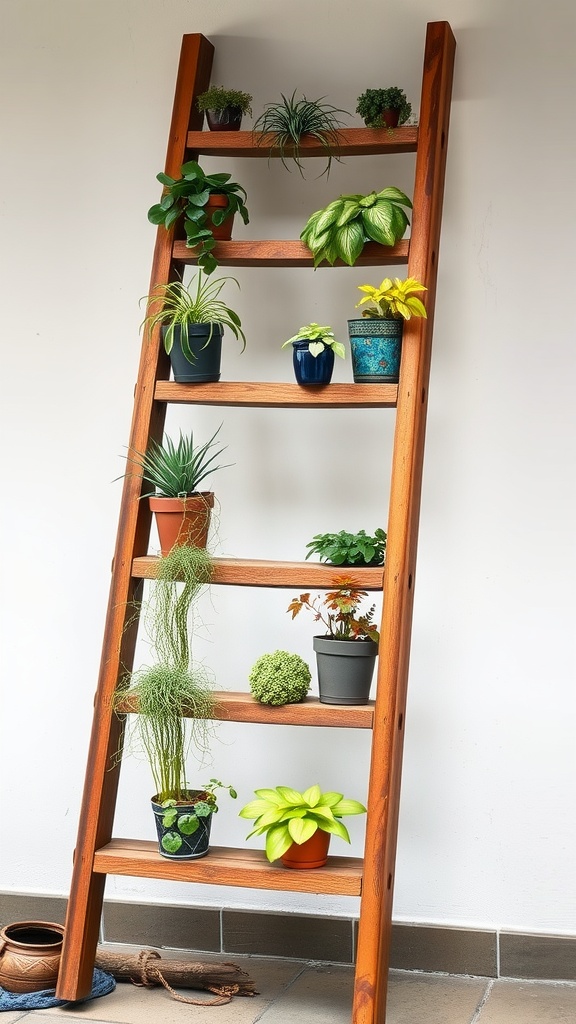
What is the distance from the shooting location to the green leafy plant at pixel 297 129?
257 cm

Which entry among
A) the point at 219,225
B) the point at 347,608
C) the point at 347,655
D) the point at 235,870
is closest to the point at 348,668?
the point at 347,655

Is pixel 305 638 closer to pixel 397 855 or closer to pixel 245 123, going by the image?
pixel 397 855

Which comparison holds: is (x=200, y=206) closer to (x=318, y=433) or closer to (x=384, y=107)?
(x=384, y=107)

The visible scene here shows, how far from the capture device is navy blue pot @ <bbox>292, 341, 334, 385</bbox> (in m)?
2.45

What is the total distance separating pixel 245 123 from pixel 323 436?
0.84 meters

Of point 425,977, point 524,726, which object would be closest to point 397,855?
point 425,977

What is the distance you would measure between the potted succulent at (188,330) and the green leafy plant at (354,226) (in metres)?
0.27

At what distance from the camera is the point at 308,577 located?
2.40 metres

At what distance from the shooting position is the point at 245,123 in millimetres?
2818

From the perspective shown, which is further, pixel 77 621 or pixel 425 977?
pixel 77 621

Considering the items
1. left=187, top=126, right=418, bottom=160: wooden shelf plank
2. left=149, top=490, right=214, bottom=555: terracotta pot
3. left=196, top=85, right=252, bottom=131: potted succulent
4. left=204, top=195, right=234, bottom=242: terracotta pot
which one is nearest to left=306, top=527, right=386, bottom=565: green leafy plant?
left=149, top=490, right=214, bottom=555: terracotta pot

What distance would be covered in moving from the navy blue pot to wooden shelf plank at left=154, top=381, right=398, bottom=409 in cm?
2

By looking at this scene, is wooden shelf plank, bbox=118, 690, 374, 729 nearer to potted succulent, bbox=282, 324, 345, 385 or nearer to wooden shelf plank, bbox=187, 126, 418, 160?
potted succulent, bbox=282, 324, 345, 385

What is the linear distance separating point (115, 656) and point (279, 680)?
395 millimetres
